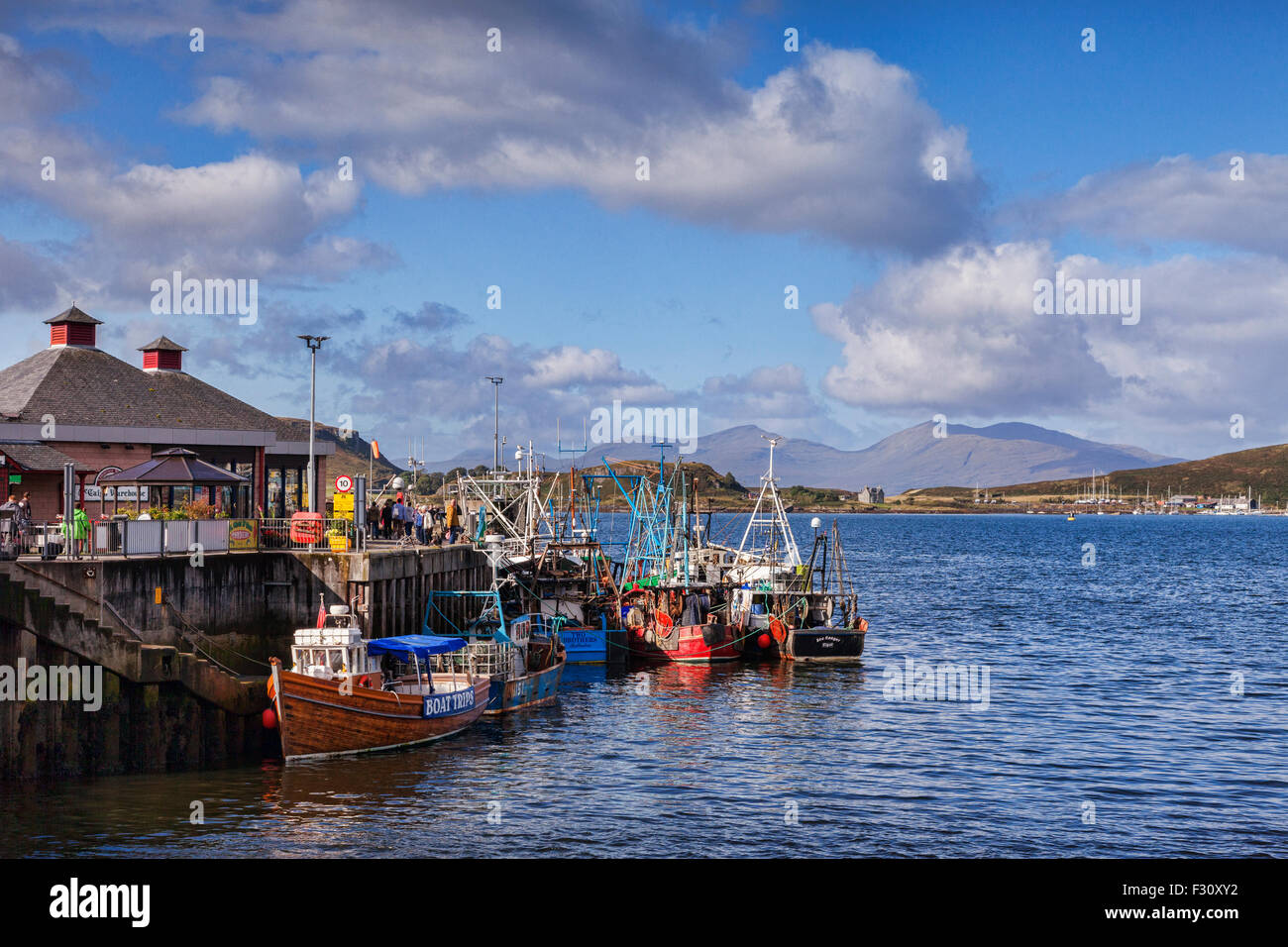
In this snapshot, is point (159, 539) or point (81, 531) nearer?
point (81, 531)

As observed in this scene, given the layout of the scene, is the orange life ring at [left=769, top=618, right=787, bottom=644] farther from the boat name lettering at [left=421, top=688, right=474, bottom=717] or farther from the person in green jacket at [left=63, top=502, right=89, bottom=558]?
the person in green jacket at [left=63, top=502, right=89, bottom=558]

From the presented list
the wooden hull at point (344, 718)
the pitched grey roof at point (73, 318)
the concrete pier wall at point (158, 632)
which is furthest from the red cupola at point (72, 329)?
the wooden hull at point (344, 718)

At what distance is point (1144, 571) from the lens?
5281 inches

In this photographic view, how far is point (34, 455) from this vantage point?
43.2m

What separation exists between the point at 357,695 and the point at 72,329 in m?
32.2

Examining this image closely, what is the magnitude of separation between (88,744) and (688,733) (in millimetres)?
20453

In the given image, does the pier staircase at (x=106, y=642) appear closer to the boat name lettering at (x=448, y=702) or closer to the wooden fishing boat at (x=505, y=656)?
the boat name lettering at (x=448, y=702)

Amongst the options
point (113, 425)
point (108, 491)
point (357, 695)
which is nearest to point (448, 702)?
point (357, 695)

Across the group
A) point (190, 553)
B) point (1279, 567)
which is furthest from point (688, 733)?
point (1279, 567)

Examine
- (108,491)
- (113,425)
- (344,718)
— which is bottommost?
(344,718)

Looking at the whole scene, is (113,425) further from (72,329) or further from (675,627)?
(675,627)

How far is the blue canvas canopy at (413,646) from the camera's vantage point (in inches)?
1478

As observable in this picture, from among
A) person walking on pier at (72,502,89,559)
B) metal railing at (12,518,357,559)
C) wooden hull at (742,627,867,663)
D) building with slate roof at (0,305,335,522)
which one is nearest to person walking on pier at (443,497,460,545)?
building with slate roof at (0,305,335,522)
